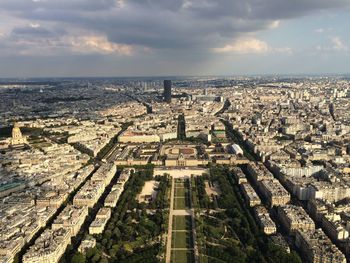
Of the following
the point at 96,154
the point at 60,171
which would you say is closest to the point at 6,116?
the point at 96,154

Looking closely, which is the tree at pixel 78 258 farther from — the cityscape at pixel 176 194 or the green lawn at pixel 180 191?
the green lawn at pixel 180 191

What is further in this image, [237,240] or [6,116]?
[6,116]

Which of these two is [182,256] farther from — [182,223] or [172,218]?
[172,218]

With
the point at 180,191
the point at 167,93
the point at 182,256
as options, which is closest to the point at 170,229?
the point at 182,256

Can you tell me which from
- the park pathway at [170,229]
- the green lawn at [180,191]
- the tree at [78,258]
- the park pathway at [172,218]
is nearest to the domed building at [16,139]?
the park pathway at [172,218]

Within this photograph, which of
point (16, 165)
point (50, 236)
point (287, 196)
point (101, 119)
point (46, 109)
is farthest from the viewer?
point (46, 109)

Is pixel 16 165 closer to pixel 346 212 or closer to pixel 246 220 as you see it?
pixel 246 220
